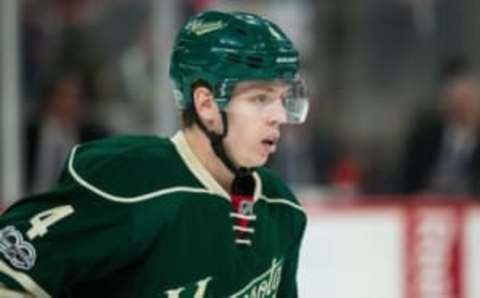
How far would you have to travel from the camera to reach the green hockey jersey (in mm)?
2160

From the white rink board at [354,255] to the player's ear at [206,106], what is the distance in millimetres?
2073

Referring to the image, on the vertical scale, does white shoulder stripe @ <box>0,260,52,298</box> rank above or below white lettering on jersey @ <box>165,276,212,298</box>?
above

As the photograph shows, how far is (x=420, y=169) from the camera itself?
18.5ft

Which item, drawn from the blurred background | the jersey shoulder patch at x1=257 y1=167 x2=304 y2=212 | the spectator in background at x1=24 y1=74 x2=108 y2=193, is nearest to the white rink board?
the blurred background

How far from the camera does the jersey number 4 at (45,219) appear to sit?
216cm

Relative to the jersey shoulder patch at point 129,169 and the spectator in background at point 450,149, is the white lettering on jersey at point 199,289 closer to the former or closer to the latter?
the jersey shoulder patch at point 129,169

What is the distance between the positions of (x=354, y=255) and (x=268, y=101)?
238cm

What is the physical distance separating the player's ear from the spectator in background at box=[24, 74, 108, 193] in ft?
9.85

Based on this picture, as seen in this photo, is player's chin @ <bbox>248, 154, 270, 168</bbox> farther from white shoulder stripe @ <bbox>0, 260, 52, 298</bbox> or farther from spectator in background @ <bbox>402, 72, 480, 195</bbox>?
spectator in background @ <bbox>402, 72, 480, 195</bbox>

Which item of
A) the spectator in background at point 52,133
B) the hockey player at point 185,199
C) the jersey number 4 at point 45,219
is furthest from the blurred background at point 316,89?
the jersey number 4 at point 45,219

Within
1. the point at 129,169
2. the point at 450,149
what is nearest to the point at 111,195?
the point at 129,169

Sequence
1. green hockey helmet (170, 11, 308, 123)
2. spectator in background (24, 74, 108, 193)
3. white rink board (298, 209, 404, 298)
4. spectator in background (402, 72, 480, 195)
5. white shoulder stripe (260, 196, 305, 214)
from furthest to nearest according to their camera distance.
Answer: spectator in background (402, 72, 480, 195) < spectator in background (24, 74, 108, 193) < white rink board (298, 209, 404, 298) < white shoulder stripe (260, 196, 305, 214) < green hockey helmet (170, 11, 308, 123)

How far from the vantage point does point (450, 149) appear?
5.55 meters

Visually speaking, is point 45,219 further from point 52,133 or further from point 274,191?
point 52,133
